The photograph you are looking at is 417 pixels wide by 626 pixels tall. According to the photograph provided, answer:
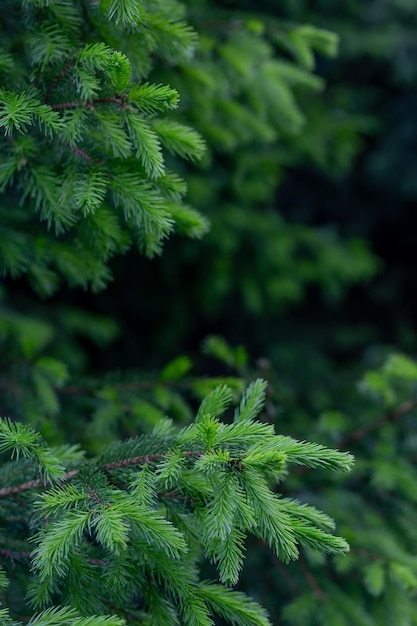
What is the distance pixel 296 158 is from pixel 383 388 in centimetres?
179

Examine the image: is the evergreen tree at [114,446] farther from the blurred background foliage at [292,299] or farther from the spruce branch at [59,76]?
the blurred background foliage at [292,299]

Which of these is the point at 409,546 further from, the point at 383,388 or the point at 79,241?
the point at 79,241

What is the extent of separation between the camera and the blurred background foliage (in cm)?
207

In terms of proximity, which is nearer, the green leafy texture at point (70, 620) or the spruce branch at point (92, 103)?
the green leafy texture at point (70, 620)

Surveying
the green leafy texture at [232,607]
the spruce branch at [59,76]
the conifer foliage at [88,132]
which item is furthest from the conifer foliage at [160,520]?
the spruce branch at [59,76]

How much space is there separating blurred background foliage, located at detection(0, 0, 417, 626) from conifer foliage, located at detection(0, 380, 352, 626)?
581mm

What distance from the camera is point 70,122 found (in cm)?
130

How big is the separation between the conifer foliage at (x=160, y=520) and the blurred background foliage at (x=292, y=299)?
58 centimetres

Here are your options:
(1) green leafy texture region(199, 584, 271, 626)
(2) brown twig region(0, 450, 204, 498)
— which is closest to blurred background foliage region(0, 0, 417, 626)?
(2) brown twig region(0, 450, 204, 498)

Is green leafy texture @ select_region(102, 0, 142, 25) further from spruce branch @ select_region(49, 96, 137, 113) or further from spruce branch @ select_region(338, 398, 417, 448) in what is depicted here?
spruce branch @ select_region(338, 398, 417, 448)

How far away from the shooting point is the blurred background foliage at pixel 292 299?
2.07 meters

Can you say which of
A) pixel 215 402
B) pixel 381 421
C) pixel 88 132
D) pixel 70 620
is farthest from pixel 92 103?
pixel 381 421

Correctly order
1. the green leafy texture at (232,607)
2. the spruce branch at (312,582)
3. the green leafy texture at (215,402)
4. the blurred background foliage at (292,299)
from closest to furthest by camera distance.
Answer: the green leafy texture at (232,607)
the green leafy texture at (215,402)
the spruce branch at (312,582)
the blurred background foliage at (292,299)

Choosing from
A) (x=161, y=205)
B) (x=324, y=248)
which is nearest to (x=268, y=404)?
(x=161, y=205)
